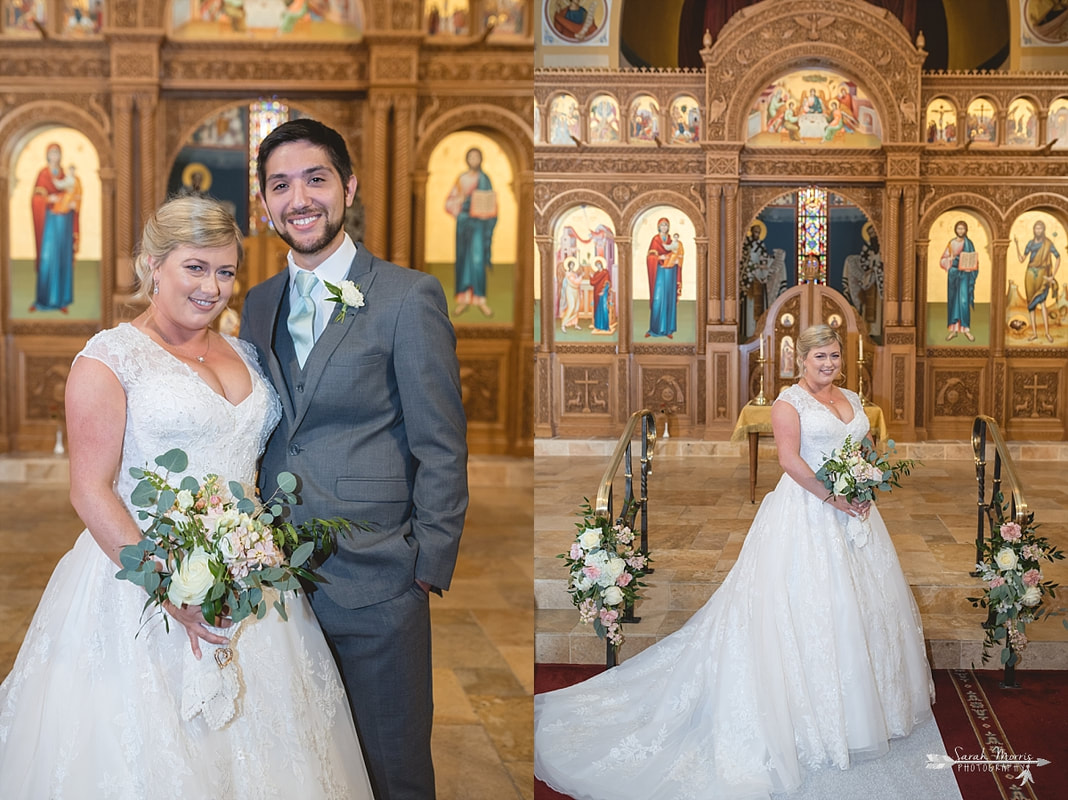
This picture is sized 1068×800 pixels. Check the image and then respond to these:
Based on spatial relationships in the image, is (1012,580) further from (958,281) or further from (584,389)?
(584,389)

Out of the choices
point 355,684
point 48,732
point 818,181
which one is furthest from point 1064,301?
point 48,732

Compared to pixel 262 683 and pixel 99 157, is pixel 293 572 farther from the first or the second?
pixel 99 157

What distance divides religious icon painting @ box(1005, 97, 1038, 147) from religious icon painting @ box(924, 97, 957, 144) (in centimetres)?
16

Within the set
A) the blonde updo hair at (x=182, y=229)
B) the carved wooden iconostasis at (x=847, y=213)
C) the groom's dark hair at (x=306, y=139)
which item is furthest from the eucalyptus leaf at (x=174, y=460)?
the carved wooden iconostasis at (x=847, y=213)

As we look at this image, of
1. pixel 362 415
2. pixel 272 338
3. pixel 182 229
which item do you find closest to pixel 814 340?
pixel 362 415

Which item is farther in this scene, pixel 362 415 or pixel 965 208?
pixel 965 208

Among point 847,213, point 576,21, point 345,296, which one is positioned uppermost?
point 576,21

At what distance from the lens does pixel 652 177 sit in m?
3.05

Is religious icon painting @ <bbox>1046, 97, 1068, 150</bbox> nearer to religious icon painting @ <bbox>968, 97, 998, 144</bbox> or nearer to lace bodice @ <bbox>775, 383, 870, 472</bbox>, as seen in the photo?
religious icon painting @ <bbox>968, 97, 998, 144</bbox>

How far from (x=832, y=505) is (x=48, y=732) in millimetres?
2233

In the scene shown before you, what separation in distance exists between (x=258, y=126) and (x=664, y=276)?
32.9 feet

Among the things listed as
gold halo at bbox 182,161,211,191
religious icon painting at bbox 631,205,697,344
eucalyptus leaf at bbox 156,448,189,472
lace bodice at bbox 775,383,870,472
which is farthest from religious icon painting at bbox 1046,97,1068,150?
gold halo at bbox 182,161,211,191

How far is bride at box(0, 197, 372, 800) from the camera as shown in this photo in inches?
95.6

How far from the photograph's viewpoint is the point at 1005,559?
2.95 m
